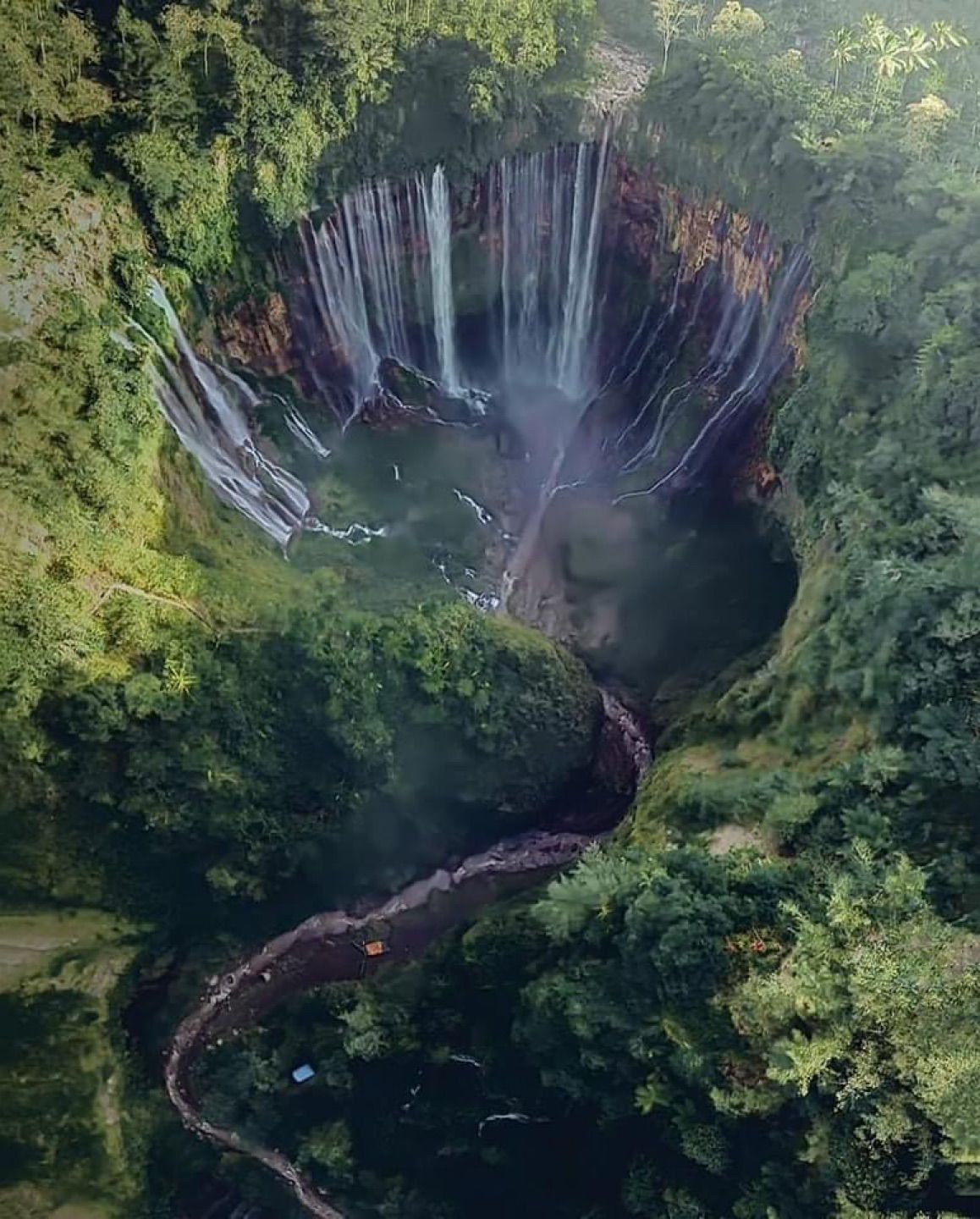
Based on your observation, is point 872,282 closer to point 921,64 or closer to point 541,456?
point 921,64

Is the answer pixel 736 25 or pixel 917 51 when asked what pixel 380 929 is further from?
pixel 736 25

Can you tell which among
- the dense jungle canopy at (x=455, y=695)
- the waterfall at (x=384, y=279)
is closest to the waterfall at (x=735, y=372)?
the dense jungle canopy at (x=455, y=695)

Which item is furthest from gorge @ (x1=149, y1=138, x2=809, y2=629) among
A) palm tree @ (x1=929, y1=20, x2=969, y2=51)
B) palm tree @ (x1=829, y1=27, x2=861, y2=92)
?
palm tree @ (x1=929, y1=20, x2=969, y2=51)

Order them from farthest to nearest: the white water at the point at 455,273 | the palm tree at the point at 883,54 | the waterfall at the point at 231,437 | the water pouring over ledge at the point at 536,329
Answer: the white water at the point at 455,273, the water pouring over ledge at the point at 536,329, the palm tree at the point at 883,54, the waterfall at the point at 231,437

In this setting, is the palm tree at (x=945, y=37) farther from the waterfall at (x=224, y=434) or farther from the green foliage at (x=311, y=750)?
the waterfall at (x=224, y=434)

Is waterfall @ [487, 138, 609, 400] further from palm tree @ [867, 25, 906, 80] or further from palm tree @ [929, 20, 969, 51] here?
palm tree @ [929, 20, 969, 51]

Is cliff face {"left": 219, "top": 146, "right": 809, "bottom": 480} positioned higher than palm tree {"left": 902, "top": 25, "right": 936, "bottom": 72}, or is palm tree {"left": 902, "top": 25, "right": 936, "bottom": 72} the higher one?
palm tree {"left": 902, "top": 25, "right": 936, "bottom": 72}
